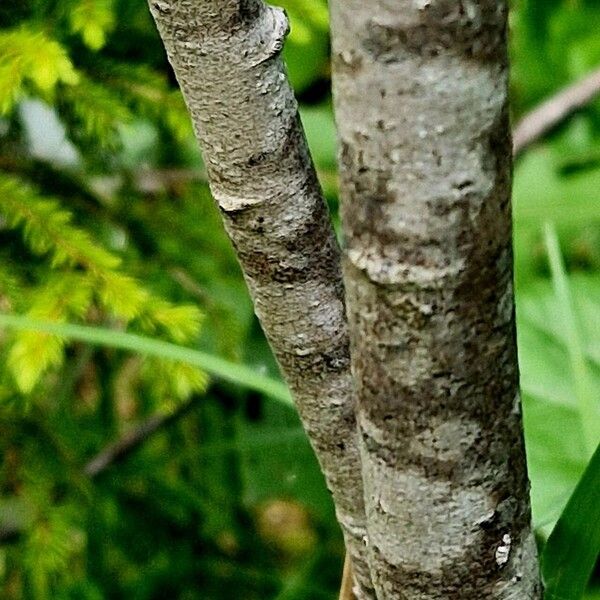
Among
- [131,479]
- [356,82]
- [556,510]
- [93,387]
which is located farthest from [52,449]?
[356,82]

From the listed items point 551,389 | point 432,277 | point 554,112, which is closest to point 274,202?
point 432,277

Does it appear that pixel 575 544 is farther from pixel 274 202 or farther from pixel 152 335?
pixel 152 335

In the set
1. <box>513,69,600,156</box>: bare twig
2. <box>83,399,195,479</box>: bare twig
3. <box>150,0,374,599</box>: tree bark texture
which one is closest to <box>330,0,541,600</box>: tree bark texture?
<box>150,0,374,599</box>: tree bark texture

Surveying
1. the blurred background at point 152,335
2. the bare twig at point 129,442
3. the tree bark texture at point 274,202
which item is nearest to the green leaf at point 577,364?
the blurred background at point 152,335

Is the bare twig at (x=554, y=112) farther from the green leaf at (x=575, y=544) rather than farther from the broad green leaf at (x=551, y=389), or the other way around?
the green leaf at (x=575, y=544)

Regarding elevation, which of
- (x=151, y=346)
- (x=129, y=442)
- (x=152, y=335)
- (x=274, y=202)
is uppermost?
(x=274, y=202)
